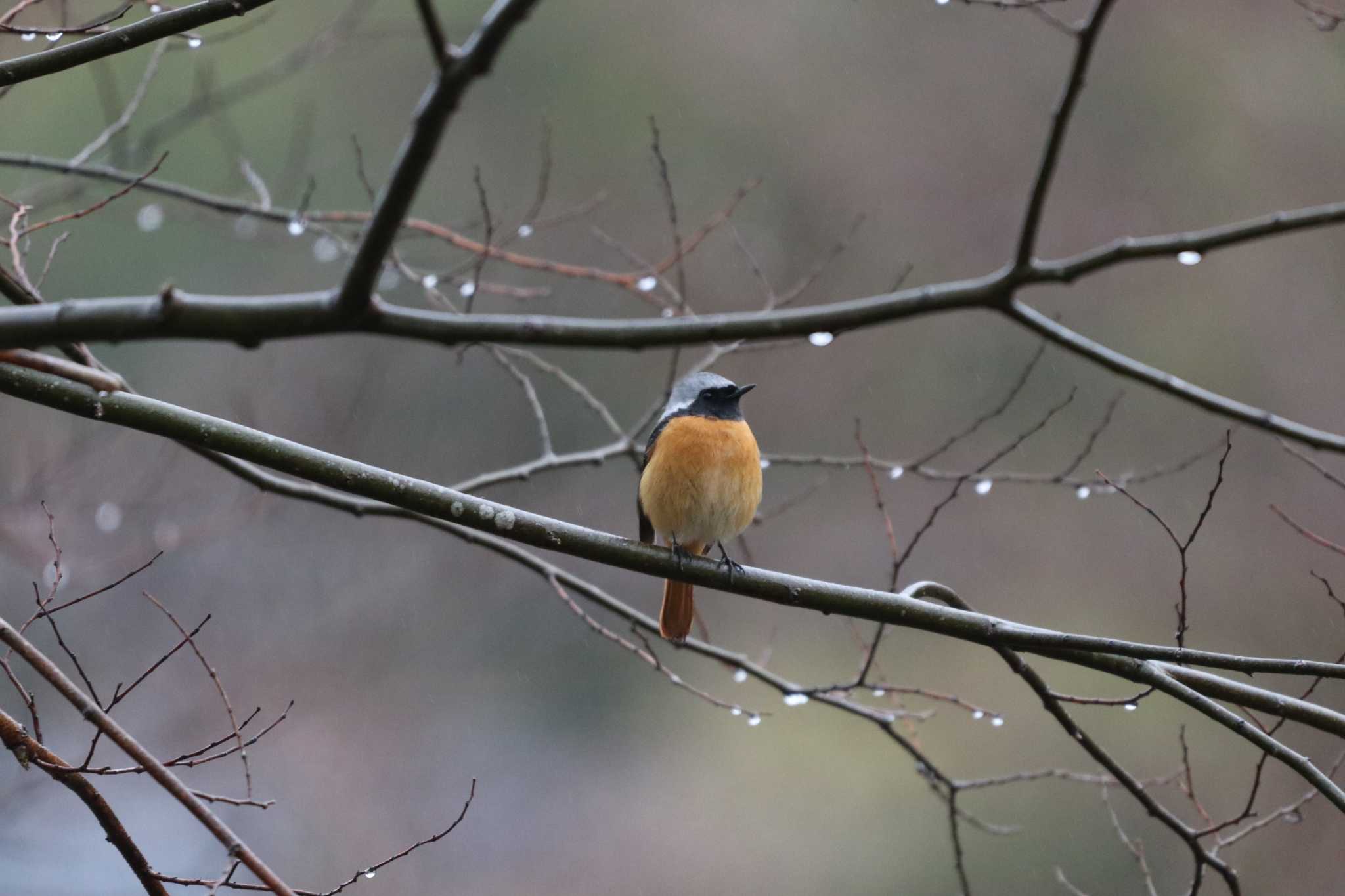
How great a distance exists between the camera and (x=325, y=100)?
44.0 ft

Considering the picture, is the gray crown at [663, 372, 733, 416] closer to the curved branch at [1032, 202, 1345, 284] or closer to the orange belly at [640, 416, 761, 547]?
the orange belly at [640, 416, 761, 547]

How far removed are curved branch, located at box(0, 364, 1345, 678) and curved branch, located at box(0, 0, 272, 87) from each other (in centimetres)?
70

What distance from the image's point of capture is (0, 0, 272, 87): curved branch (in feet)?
8.13

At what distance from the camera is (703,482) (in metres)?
4.05

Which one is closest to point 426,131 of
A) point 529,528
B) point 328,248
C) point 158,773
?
point 529,528

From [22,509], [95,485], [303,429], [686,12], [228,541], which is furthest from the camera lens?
[686,12]

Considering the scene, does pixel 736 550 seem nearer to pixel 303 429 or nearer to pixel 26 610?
pixel 303 429

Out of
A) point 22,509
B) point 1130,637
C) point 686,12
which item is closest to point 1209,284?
point 1130,637

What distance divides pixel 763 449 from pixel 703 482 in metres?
7.87

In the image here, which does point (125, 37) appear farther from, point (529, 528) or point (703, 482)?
point (703, 482)

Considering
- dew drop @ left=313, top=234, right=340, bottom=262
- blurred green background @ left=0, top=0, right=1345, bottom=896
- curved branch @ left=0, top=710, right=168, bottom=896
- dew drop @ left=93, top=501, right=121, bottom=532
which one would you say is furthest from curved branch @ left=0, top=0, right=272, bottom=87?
blurred green background @ left=0, top=0, right=1345, bottom=896

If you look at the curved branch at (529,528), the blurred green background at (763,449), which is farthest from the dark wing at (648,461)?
the blurred green background at (763,449)

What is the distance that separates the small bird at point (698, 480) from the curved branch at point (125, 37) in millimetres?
2110

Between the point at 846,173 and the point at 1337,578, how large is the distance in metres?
6.94
